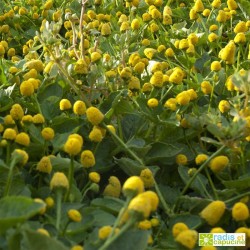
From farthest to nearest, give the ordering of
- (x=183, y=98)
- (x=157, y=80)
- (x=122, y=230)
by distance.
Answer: (x=157, y=80) → (x=183, y=98) → (x=122, y=230)

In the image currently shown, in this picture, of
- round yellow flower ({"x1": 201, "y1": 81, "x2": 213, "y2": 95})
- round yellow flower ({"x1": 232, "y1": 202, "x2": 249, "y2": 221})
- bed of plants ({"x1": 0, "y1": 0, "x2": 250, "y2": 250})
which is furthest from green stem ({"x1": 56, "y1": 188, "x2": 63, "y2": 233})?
round yellow flower ({"x1": 201, "y1": 81, "x2": 213, "y2": 95})

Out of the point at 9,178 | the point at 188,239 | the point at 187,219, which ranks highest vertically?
the point at 9,178

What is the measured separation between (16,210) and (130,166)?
1.87 feet

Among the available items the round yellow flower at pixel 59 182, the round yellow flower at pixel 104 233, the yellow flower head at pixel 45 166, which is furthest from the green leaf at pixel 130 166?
the round yellow flower at pixel 104 233

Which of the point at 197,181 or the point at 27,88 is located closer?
the point at 197,181

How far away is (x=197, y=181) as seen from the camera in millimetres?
1723

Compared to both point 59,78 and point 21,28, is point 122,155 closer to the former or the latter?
point 59,78

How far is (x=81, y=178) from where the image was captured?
178 cm

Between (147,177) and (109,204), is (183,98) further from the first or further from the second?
(109,204)

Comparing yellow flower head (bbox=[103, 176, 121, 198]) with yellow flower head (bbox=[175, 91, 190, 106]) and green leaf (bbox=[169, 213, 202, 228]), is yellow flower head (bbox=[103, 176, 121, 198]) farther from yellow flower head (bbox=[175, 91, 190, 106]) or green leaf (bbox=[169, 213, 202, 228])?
yellow flower head (bbox=[175, 91, 190, 106])

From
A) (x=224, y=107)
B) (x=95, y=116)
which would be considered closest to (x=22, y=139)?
(x=95, y=116)

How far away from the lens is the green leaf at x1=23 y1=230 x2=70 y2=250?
115cm

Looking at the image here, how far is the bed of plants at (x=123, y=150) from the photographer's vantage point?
1293mm

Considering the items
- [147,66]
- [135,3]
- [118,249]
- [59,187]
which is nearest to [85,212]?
[59,187]
